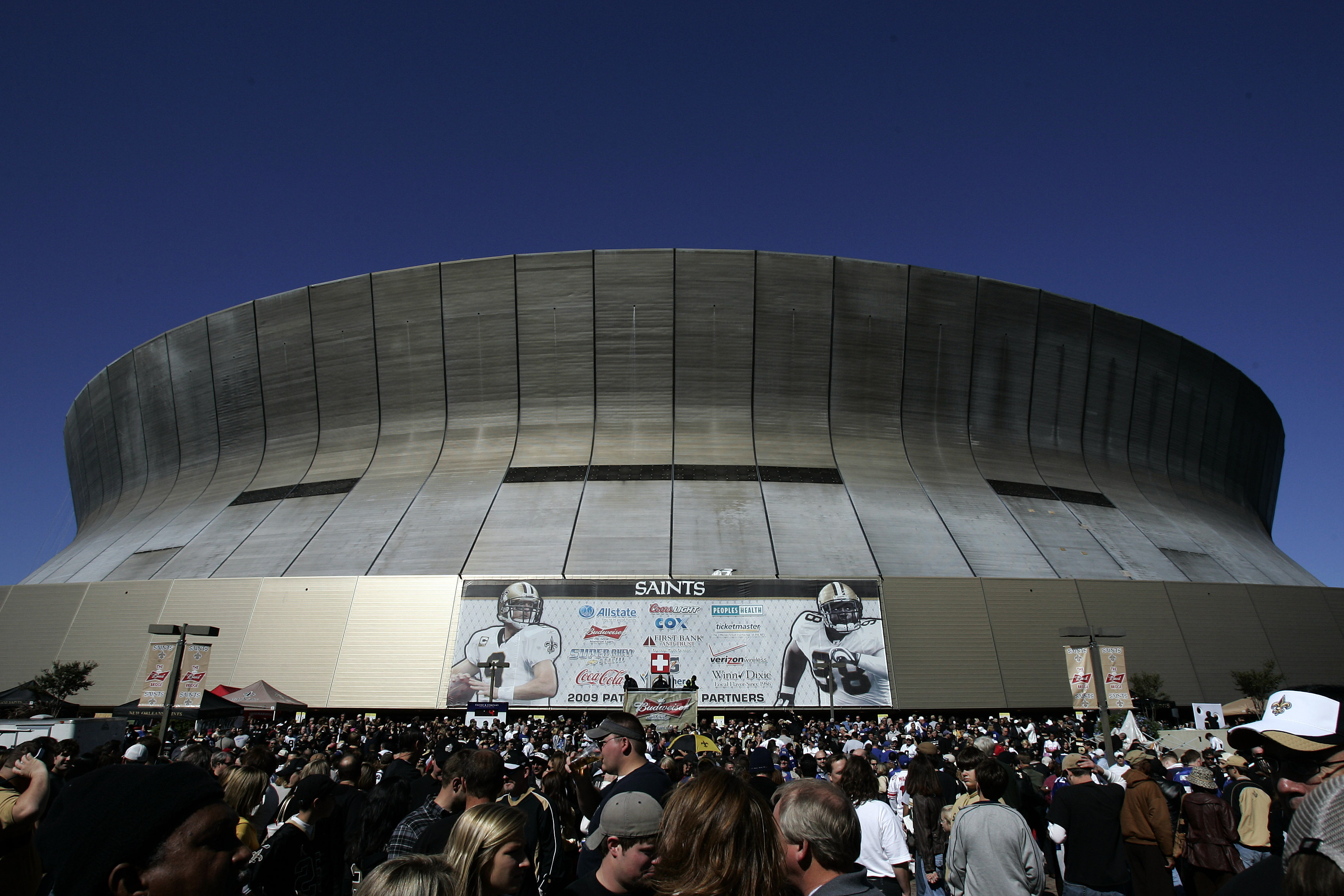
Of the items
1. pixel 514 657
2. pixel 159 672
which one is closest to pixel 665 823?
pixel 159 672

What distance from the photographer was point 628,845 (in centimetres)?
252

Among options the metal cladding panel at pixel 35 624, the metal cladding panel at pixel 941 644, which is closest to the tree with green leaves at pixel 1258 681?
the metal cladding panel at pixel 941 644

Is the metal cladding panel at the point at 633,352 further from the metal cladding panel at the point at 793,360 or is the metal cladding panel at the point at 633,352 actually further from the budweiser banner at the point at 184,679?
the budweiser banner at the point at 184,679

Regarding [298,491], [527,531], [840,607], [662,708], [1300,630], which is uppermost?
[298,491]

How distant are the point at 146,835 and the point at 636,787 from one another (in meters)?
2.10

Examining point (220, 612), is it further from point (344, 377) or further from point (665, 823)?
point (665, 823)

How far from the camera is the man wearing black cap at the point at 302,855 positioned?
13.1ft

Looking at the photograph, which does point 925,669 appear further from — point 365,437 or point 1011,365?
point 365,437

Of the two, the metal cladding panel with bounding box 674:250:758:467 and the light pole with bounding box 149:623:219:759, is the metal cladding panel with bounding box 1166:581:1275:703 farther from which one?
the light pole with bounding box 149:623:219:759

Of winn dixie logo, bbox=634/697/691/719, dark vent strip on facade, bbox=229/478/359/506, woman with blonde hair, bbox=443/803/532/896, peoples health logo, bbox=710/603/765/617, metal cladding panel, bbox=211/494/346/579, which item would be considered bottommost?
winn dixie logo, bbox=634/697/691/719

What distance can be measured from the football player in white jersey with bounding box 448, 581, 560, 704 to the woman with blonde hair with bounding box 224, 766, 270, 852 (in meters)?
17.8

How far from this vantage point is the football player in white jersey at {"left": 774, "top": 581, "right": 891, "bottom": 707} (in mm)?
21812

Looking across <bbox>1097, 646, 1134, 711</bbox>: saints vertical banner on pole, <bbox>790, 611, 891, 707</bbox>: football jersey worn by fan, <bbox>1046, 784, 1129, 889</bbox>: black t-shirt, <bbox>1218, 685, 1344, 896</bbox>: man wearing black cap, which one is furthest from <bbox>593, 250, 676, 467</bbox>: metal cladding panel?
<bbox>1218, 685, 1344, 896</bbox>: man wearing black cap

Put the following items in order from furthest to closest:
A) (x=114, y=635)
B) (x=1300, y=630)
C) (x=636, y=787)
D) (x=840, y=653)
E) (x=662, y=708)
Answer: (x=1300, y=630)
(x=114, y=635)
(x=840, y=653)
(x=662, y=708)
(x=636, y=787)
